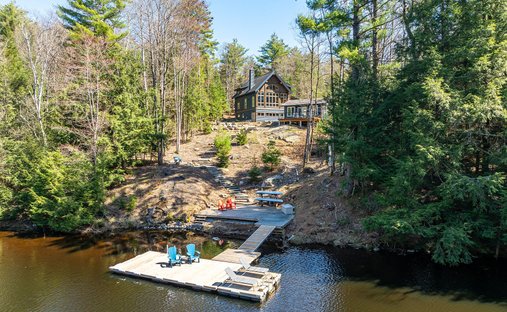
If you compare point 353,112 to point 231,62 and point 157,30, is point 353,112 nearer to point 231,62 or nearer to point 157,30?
point 157,30

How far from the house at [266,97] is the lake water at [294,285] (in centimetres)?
3068

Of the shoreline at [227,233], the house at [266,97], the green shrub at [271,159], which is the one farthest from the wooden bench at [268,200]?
the house at [266,97]

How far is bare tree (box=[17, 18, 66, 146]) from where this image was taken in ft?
76.9

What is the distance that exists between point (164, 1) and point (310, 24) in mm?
11718

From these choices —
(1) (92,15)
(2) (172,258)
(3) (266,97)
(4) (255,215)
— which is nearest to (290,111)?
(3) (266,97)

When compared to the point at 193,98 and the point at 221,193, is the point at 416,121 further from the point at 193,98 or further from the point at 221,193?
the point at 193,98

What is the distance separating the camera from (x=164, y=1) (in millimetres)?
25188

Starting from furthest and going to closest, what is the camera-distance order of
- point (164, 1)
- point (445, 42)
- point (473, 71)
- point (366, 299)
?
point (164, 1) → point (445, 42) → point (473, 71) → point (366, 299)

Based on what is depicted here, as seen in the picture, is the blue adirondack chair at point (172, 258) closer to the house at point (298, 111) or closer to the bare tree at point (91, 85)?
the bare tree at point (91, 85)

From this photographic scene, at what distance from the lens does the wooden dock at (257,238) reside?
16156mm

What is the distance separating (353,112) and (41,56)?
23384mm

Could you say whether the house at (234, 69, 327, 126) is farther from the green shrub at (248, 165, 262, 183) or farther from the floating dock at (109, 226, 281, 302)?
the floating dock at (109, 226, 281, 302)

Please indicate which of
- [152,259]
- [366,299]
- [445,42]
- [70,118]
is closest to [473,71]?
[445,42]

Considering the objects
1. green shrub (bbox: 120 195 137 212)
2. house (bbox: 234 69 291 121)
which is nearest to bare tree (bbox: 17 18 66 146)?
green shrub (bbox: 120 195 137 212)
